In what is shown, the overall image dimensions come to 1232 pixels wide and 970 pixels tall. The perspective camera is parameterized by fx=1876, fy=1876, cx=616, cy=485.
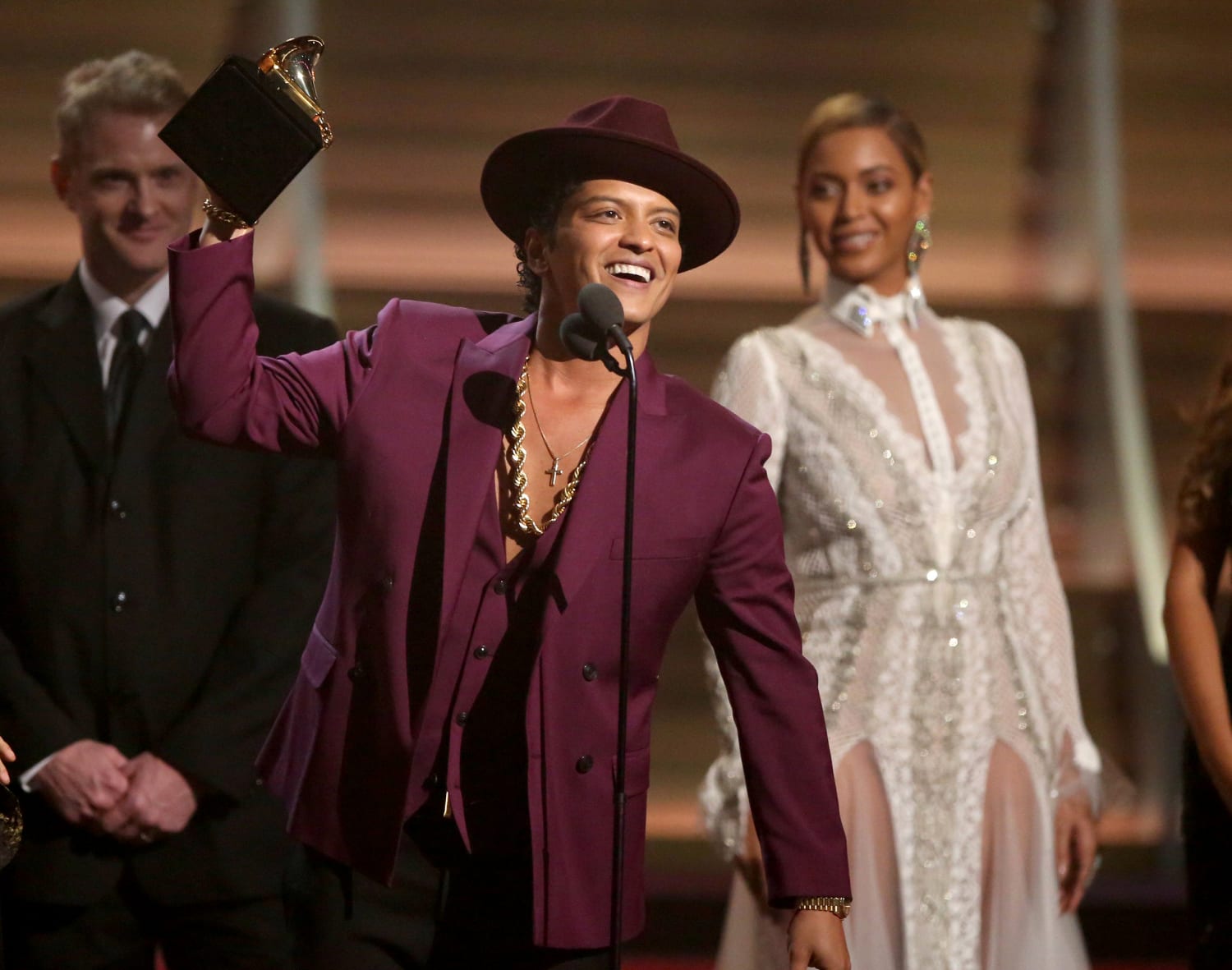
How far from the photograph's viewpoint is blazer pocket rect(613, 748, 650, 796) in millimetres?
2146

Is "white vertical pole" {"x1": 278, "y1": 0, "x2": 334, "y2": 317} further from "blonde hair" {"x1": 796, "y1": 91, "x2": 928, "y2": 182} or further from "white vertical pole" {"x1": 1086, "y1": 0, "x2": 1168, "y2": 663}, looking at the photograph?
"white vertical pole" {"x1": 1086, "y1": 0, "x2": 1168, "y2": 663}

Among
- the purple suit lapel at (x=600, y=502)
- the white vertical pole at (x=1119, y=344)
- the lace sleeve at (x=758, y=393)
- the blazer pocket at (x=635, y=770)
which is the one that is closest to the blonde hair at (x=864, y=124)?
the lace sleeve at (x=758, y=393)

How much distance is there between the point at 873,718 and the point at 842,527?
30cm

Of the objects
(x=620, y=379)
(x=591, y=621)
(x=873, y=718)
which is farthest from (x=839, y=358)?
(x=591, y=621)

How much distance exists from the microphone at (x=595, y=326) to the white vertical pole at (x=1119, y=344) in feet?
9.69

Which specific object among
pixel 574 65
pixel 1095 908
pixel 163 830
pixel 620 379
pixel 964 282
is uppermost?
pixel 574 65

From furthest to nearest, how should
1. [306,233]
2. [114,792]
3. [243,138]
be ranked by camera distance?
1. [306,233]
2. [114,792]
3. [243,138]

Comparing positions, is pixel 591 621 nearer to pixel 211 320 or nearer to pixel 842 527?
pixel 211 320

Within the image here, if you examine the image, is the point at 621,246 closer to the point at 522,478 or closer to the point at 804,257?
the point at 522,478

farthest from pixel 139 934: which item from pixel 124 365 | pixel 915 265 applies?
pixel 915 265

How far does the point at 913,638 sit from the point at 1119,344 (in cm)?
239

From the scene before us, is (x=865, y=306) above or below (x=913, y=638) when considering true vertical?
above

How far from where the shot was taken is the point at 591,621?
2121 millimetres

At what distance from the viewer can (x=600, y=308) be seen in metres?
1.99
